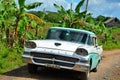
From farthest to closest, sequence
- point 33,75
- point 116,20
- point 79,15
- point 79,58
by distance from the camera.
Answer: point 116,20, point 79,15, point 33,75, point 79,58

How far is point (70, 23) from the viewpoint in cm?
2508

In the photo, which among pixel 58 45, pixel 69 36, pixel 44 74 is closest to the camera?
pixel 58 45

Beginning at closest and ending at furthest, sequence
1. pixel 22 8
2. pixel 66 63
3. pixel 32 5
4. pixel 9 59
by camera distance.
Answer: pixel 66 63 → pixel 9 59 → pixel 22 8 → pixel 32 5

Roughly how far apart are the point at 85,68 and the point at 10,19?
324 inches

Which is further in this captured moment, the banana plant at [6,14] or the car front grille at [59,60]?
the banana plant at [6,14]

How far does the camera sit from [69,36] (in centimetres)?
1307

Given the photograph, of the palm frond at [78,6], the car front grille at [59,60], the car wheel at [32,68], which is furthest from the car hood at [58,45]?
the palm frond at [78,6]

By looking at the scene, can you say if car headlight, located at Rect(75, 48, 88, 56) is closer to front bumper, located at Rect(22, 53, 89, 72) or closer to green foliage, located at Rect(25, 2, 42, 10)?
front bumper, located at Rect(22, 53, 89, 72)

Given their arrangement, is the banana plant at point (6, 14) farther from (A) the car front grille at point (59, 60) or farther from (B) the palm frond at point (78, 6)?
(A) the car front grille at point (59, 60)

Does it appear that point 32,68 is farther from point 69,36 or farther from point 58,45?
point 69,36

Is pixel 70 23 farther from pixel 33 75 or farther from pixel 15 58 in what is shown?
pixel 33 75

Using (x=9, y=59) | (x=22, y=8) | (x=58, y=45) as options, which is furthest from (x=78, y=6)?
A: (x=58, y=45)

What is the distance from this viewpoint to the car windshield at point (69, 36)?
42.6 ft

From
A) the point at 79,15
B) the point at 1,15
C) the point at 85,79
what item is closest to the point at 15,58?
the point at 1,15
